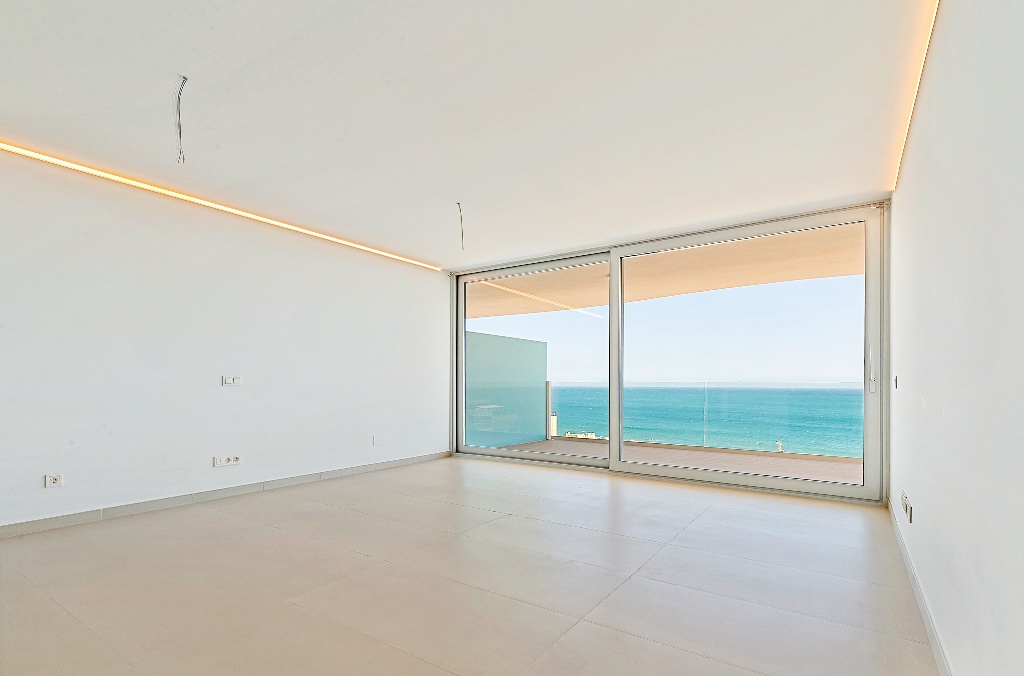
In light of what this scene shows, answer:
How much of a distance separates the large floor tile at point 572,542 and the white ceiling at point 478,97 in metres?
2.76

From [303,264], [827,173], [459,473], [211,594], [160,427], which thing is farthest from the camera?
[459,473]

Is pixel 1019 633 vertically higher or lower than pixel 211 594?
higher

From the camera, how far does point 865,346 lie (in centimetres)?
514

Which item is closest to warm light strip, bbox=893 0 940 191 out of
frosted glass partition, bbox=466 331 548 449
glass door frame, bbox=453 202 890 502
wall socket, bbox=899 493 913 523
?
glass door frame, bbox=453 202 890 502

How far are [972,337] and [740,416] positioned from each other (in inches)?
170

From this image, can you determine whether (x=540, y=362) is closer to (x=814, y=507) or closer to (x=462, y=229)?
(x=462, y=229)

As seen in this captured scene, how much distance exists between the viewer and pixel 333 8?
241 cm

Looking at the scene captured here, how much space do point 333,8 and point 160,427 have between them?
398 cm

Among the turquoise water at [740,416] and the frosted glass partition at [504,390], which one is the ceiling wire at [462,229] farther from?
the turquoise water at [740,416]

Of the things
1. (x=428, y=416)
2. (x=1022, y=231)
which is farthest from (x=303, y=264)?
(x=1022, y=231)

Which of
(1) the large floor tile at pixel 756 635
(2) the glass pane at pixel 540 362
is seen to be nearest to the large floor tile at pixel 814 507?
(2) the glass pane at pixel 540 362

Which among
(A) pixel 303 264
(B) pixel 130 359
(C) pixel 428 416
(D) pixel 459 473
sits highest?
(A) pixel 303 264

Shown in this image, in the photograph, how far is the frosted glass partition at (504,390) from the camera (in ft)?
25.4

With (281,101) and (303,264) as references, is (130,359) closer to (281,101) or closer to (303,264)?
(303,264)
